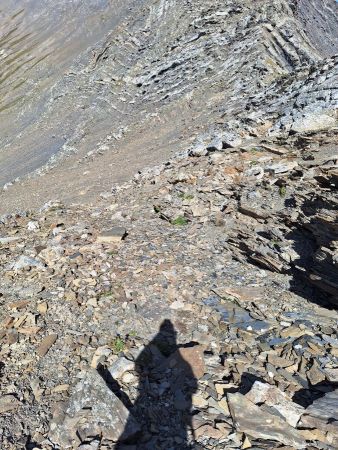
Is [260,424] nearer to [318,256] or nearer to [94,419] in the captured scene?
[94,419]

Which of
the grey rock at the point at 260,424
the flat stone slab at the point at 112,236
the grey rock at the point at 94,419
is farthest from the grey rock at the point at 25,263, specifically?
the grey rock at the point at 260,424

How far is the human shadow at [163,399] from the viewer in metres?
4.75

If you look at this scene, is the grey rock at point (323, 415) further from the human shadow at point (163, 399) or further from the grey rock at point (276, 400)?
the human shadow at point (163, 399)

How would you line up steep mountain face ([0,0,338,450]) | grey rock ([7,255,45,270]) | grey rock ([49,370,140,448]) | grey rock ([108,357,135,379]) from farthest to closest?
1. grey rock ([7,255,45,270])
2. grey rock ([108,357,135,379])
3. steep mountain face ([0,0,338,450])
4. grey rock ([49,370,140,448])

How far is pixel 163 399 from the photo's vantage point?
5.35 meters

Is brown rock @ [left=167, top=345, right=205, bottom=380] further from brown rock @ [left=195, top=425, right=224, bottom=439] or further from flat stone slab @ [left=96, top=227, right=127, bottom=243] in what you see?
flat stone slab @ [left=96, top=227, right=127, bottom=243]

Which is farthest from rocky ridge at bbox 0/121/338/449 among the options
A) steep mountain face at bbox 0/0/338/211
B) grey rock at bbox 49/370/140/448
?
steep mountain face at bbox 0/0/338/211

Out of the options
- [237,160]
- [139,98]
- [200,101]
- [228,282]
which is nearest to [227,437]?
[228,282]

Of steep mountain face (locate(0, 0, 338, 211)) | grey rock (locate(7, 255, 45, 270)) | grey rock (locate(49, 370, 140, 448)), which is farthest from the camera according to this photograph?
steep mountain face (locate(0, 0, 338, 211))

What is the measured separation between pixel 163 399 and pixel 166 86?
23.5 metres

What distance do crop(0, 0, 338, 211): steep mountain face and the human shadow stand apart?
949 centimetres

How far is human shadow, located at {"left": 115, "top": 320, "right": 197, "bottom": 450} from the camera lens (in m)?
4.75

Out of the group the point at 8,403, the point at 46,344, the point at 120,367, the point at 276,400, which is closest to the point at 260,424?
the point at 276,400

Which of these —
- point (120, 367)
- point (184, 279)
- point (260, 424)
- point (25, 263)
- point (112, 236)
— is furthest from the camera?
point (112, 236)
